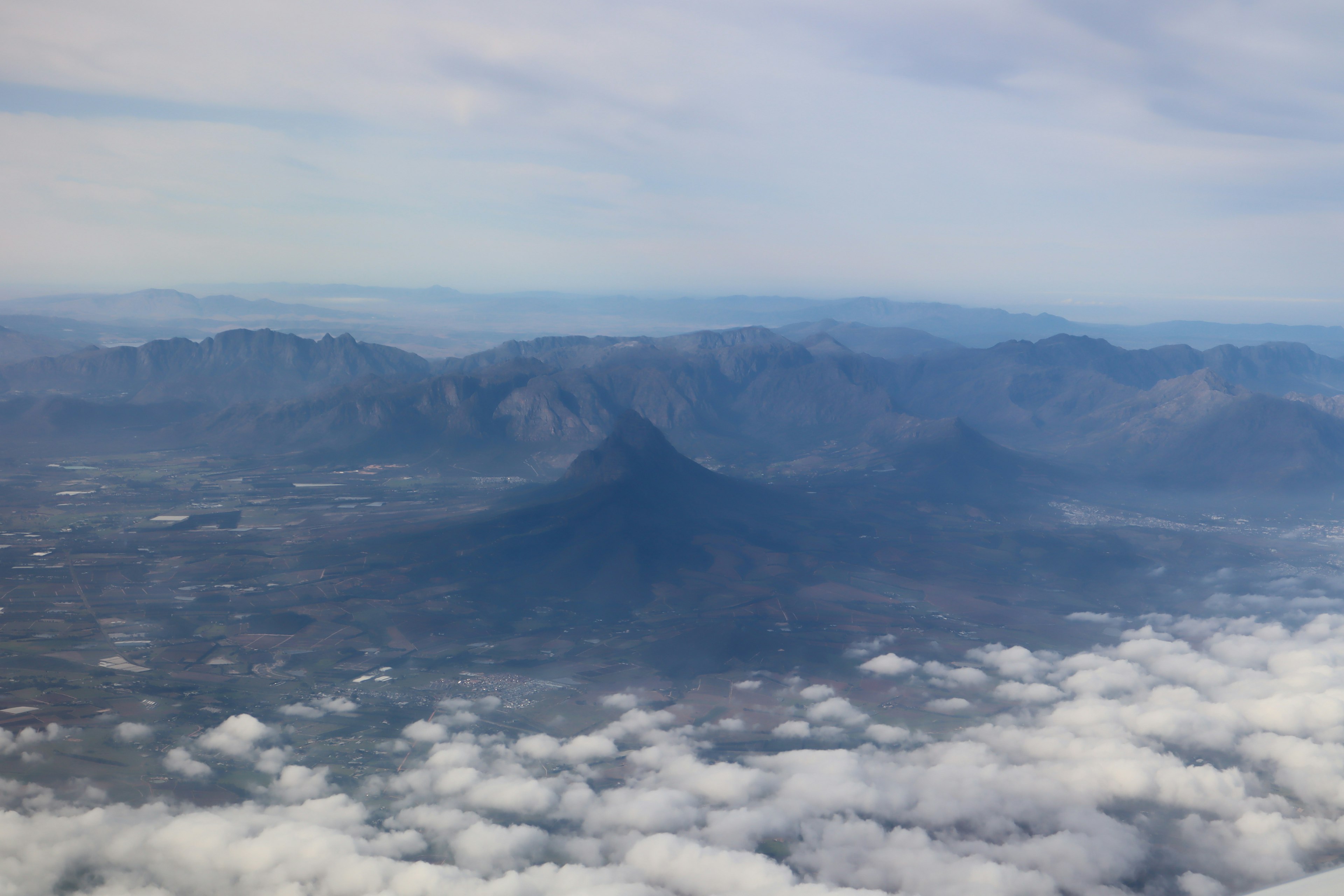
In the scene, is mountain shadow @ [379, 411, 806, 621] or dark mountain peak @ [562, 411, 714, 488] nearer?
mountain shadow @ [379, 411, 806, 621]

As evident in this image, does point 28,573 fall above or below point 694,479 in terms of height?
below

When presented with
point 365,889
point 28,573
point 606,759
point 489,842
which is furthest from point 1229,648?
point 28,573

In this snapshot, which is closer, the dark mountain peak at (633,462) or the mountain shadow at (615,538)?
the mountain shadow at (615,538)

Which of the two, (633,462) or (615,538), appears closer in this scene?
(615,538)

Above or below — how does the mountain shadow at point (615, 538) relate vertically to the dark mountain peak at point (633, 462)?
below

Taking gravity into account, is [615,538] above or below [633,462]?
below

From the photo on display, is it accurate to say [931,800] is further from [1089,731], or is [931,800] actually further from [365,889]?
[365,889]

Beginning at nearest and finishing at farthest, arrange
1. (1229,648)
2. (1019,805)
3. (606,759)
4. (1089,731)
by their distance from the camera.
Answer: (1019,805)
(606,759)
(1089,731)
(1229,648)

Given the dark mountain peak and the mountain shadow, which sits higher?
the dark mountain peak
